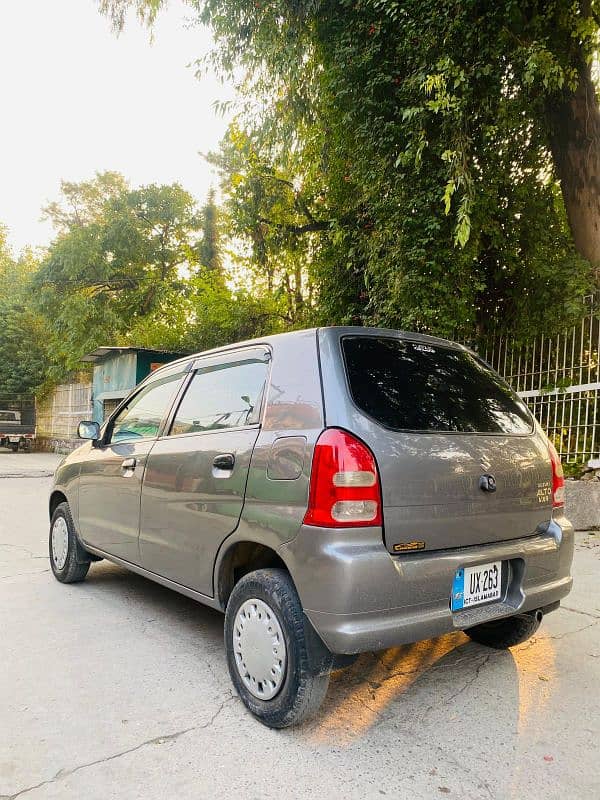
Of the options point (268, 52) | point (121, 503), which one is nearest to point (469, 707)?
point (121, 503)

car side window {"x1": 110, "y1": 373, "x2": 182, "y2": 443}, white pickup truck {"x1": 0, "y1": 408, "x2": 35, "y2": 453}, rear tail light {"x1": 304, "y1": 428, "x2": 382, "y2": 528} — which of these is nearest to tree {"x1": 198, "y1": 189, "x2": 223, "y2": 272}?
white pickup truck {"x1": 0, "y1": 408, "x2": 35, "y2": 453}

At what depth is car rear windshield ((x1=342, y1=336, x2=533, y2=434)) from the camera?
2.55m

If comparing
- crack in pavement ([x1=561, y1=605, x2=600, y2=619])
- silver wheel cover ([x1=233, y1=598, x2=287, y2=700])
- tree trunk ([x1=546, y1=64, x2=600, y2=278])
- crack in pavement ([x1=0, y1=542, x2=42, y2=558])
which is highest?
tree trunk ([x1=546, y1=64, x2=600, y2=278])

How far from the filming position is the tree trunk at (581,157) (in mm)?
7422

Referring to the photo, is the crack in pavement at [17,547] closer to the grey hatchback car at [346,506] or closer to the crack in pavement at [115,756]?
the grey hatchback car at [346,506]

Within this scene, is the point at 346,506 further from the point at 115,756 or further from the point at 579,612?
the point at 579,612

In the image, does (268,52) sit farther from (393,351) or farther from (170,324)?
(170,324)

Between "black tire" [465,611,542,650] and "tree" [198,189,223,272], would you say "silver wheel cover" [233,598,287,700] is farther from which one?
"tree" [198,189,223,272]

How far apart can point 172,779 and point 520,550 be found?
1.78 m

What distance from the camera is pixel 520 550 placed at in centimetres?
272

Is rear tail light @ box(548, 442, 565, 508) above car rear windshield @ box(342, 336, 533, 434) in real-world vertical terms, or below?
below

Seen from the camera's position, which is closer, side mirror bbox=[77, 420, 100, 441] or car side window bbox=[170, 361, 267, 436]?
car side window bbox=[170, 361, 267, 436]

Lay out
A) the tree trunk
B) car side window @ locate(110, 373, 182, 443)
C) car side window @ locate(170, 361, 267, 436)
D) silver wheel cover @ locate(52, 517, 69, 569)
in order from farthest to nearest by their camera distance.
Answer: the tree trunk
silver wheel cover @ locate(52, 517, 69, 569)
car side window @ locate(110, 373, 182, 443)
car side window @ locate(170, 361, 267, 436)

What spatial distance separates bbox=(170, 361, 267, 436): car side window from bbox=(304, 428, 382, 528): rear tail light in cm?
59
